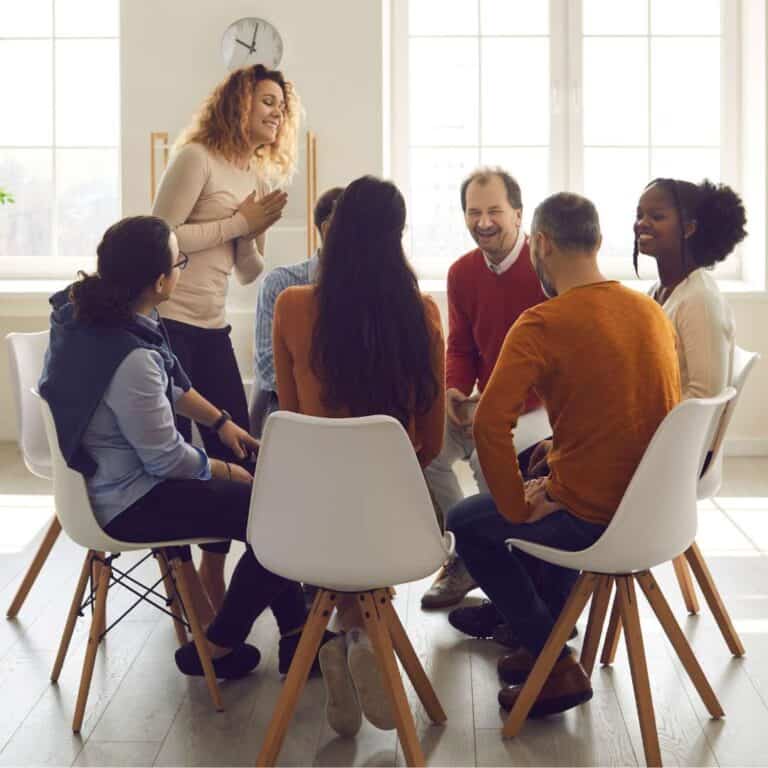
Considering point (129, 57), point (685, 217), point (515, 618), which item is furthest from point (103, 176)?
point (515, 618)

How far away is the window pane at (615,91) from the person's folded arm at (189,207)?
3009 millimetres

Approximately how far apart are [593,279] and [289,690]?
3.43ft

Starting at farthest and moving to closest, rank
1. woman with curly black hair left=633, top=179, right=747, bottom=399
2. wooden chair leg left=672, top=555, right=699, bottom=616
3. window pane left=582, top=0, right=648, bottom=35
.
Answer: window pane left=582, top=0, right=648, bottom=35, wooden chair leg left=672, top=555, right=699, bottom=616, woman with curly black hair left=633, top=179, right=747, bottom=399

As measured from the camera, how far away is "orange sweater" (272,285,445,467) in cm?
256

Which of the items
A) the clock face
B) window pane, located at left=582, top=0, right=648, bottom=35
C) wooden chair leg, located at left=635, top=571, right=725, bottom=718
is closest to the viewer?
wooden chair leg, located at left=635, top=571, right=725, bottom=718

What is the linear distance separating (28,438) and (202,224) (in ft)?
2.58

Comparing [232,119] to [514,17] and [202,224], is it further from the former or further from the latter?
[514,17]

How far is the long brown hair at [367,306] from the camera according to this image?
2.48 metres

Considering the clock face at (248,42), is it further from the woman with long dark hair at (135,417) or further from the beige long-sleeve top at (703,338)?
the beige long-sleeve top at (703,338)

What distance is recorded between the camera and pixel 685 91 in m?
5.96

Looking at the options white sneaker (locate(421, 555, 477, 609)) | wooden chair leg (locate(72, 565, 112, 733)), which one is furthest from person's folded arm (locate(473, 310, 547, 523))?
white sneaker (locate(421, 555, 477, 609))

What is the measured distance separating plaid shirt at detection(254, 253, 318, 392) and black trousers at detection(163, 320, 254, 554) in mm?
85

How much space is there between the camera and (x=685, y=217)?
10.2ft

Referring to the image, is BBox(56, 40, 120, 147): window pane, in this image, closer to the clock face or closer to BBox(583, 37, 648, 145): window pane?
the clock face
